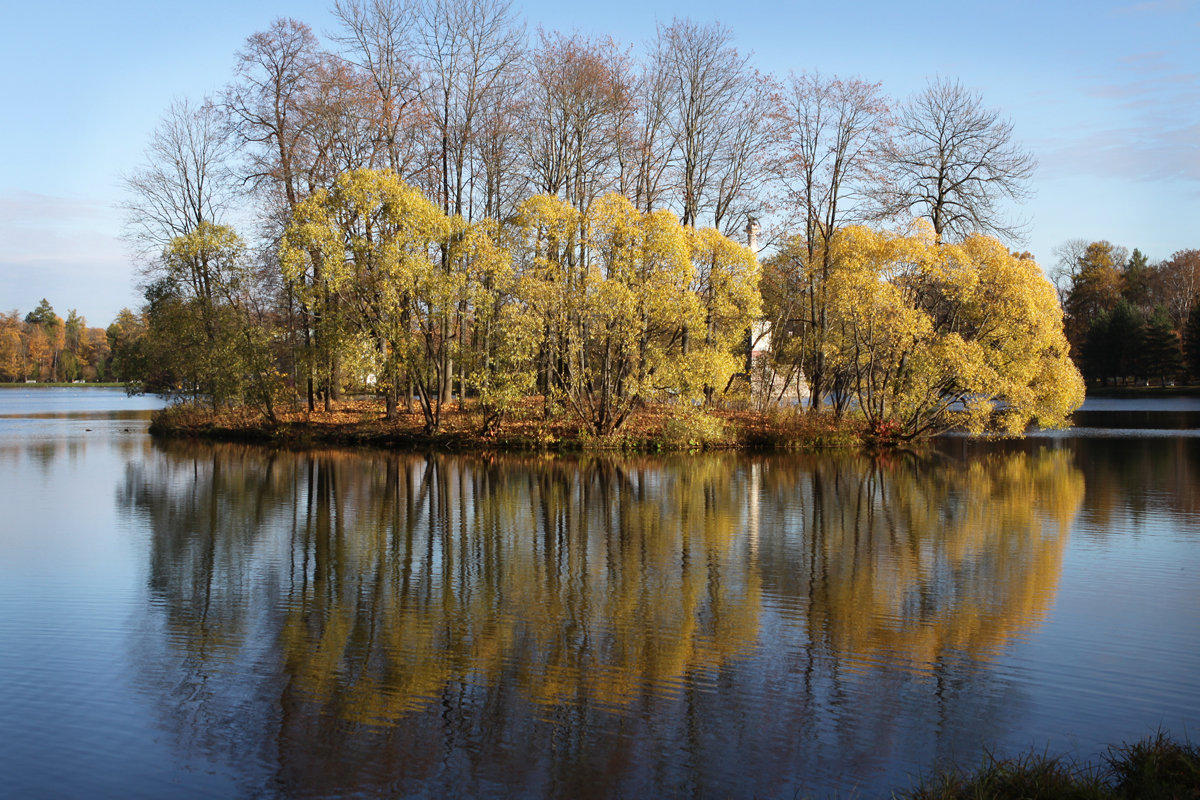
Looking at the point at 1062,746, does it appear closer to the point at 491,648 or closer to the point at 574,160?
the point at 491,648

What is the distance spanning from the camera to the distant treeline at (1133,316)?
71.2 meters

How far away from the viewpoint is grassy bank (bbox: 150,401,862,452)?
102 ft

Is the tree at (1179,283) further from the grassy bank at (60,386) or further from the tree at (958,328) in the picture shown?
the grassy bank at (60,386)

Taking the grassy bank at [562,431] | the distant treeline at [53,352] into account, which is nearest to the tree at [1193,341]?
the grassy bank at [562,431]

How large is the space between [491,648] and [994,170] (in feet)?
110

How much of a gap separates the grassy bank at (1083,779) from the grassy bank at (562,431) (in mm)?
24398

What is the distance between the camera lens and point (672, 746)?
6.74 metres

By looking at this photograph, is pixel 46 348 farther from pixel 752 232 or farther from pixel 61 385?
pixel 752 232

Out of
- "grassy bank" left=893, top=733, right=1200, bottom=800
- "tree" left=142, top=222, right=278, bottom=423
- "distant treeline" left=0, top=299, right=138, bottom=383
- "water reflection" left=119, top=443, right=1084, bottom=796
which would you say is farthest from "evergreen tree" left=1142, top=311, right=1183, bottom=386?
"distant treeline" left=0, top=299, right=138, bottom=383

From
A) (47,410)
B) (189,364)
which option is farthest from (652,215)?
(47,410)

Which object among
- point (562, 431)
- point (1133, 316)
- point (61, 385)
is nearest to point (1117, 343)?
point (1133, 316)

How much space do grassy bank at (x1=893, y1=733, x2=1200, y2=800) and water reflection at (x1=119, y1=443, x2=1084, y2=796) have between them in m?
0.75

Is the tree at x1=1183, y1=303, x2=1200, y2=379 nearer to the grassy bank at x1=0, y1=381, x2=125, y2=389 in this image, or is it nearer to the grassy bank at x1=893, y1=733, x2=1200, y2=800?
the grassy bank at x1=893, y1=733, x2=1200, y2=800

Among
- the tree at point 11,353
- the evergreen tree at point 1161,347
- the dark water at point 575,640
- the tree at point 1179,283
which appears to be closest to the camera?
the dark water at point 575,640
